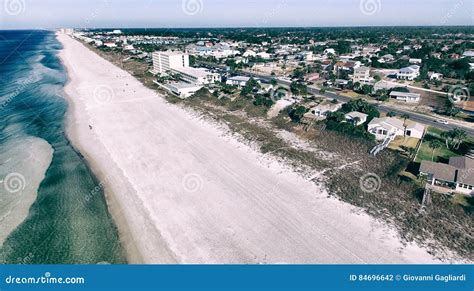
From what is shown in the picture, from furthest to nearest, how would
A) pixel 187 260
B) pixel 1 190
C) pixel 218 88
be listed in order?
pixel 218 88 → pixel 1 190 → pixel 187 260

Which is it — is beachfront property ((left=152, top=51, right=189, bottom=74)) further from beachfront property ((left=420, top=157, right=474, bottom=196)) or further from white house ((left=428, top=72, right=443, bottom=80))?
beachfront property ((left=420, top=157, right=474, bottom=196))

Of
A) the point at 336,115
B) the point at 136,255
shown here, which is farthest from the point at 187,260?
the point at 336,115

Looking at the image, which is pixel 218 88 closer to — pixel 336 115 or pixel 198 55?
pixel 336 115

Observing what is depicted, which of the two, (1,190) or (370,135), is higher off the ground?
(370,135)

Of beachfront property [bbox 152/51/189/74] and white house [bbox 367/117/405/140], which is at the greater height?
white house [bbox 367/117/405/140]

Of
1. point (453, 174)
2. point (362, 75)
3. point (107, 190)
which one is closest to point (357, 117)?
point (453, 174)

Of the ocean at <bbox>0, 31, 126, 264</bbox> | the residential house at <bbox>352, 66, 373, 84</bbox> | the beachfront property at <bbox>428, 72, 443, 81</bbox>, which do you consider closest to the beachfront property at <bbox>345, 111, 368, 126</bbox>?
the residential house at <bbox>352, 66, 373, 84</bbox>

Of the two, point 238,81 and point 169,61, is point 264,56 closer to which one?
point 169,61
